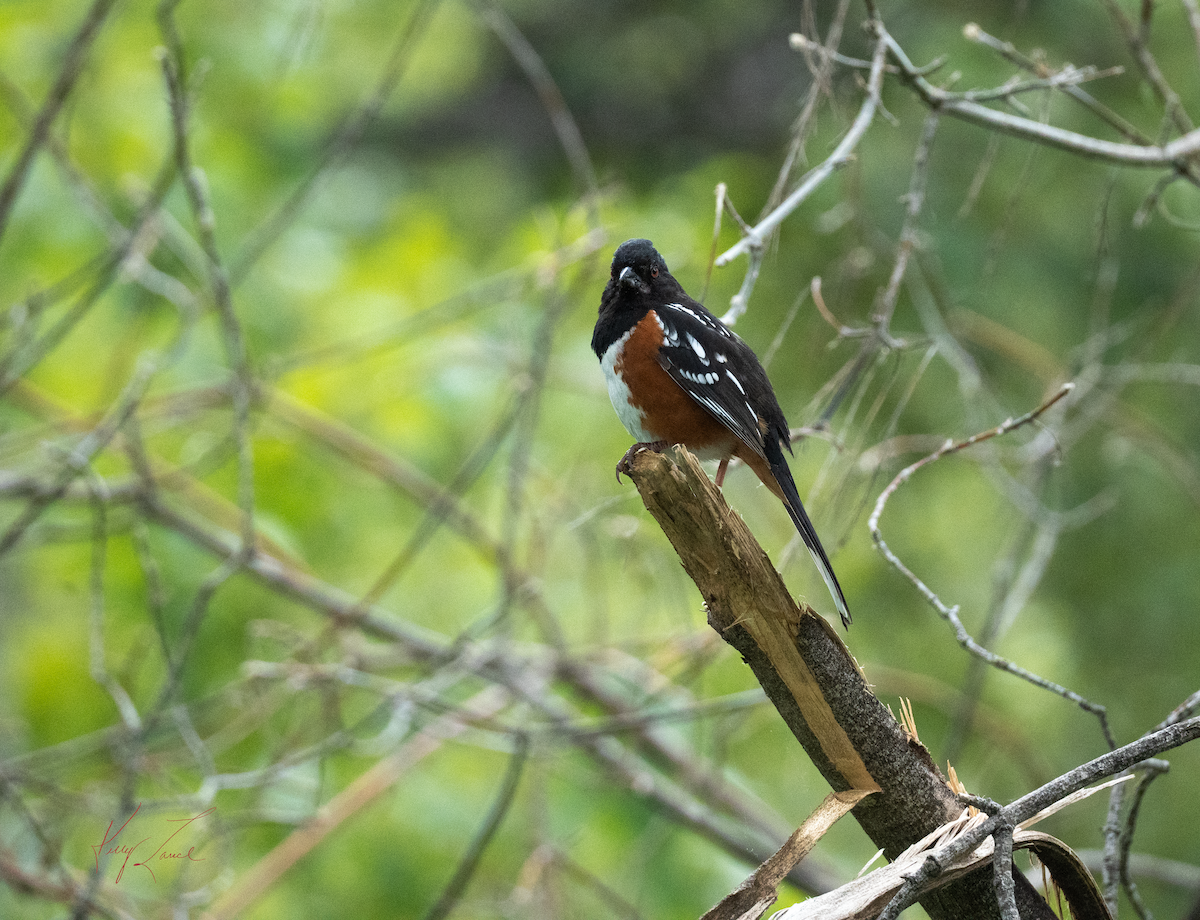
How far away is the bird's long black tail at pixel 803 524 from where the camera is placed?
6.62ft

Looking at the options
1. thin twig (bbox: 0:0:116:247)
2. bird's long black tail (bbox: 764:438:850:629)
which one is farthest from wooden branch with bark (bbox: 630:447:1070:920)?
thin twig (bbox: 0:0:116:247)

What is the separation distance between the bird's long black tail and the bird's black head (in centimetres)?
51

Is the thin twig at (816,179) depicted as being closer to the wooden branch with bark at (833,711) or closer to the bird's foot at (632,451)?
the bird's foot at (632,451)

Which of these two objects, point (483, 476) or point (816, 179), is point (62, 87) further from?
point (483, 476)

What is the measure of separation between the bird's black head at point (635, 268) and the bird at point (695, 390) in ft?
0.28

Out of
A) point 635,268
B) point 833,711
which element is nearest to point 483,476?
point 635,268

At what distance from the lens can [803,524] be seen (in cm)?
228

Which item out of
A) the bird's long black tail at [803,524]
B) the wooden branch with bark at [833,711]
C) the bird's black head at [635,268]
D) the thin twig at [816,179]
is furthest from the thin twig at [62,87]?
the wooden branch with bark at [833,711]

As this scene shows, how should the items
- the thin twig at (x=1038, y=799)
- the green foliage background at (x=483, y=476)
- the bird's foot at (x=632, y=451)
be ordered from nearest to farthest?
the thin twig at (x=1038, y=799), the bird's foot at (x=632, y=451), the green foliage background at (x=483, y=476)

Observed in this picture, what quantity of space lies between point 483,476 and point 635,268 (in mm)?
2603

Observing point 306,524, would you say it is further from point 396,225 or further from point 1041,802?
point 1041,802

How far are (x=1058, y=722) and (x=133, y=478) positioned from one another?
4667 millimetres
